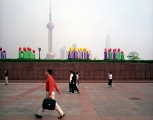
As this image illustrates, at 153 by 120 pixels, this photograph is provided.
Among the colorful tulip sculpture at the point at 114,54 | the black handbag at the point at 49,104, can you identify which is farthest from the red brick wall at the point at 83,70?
the black handbag at the point at 49,104

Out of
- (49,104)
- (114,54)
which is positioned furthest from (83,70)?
(49,104)

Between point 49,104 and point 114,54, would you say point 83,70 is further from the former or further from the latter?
point 49,104

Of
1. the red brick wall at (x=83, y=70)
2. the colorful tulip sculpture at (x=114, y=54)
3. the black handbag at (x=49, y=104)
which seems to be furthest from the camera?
the colorful tulip sculpture at (x=114, y=54)

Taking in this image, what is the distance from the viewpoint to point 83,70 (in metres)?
27.7

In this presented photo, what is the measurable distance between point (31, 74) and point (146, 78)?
653 inches

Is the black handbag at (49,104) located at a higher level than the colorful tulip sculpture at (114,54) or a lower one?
lower

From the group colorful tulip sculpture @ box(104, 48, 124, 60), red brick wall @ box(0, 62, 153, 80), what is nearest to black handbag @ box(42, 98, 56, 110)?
red brick wall @ box(0, 62, 153, 80)

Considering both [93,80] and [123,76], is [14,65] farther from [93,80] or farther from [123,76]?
[123,76]

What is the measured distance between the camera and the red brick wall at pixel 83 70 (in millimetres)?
27156

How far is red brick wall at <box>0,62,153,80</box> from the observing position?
89.1ft

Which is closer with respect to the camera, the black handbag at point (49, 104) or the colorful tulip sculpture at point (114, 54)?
the black handbag at point (49, 104)

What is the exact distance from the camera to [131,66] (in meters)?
27.9

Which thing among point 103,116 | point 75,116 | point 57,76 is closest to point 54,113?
point 75,116

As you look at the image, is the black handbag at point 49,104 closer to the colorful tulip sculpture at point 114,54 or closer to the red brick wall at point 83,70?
the red brick wall at point 83,70
